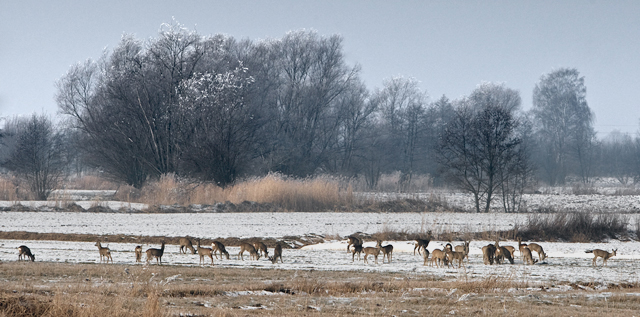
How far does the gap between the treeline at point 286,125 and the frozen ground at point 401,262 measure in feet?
60.0

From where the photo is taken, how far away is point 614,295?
1025 cm

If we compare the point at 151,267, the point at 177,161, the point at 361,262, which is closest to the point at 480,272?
the point at 361,262

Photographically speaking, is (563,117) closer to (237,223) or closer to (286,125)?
A: (286,125)

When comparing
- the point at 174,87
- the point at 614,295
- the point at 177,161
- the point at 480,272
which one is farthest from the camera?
the point at 174,87

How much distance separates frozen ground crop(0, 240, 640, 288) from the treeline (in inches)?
720

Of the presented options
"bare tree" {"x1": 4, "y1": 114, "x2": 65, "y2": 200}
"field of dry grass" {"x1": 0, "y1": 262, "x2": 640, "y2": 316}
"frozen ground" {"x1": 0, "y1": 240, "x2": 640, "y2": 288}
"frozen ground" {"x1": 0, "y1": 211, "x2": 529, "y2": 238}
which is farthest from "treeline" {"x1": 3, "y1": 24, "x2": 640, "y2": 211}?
"field of dry grass" {"x1": 0, "y1": 262, "x2": 640, "y2": 316}

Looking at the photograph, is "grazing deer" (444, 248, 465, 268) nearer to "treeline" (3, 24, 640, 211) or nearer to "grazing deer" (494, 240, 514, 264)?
"grazing deer" (494, 240, 514, 264)

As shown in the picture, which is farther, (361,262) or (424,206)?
(424,206)

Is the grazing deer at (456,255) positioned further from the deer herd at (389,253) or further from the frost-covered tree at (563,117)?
the frost-covered tree at (563,117)

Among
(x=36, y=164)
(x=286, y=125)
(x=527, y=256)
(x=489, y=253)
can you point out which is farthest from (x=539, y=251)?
(x=286, y=125)

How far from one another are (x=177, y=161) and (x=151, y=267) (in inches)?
1302

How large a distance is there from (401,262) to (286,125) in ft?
152

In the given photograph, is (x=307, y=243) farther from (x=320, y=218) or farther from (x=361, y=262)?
(x=320, y=218)

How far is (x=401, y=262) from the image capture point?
54.1ft
